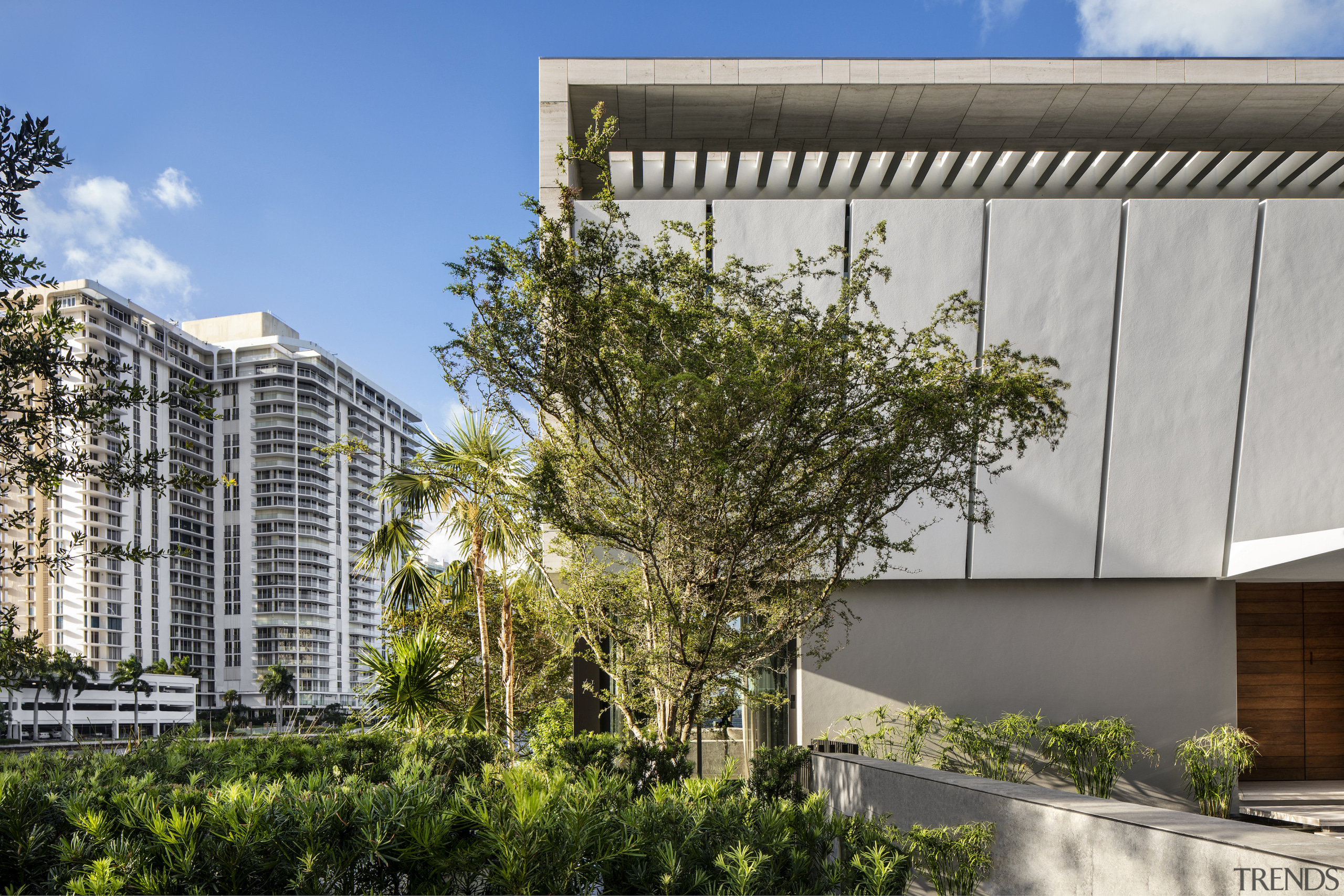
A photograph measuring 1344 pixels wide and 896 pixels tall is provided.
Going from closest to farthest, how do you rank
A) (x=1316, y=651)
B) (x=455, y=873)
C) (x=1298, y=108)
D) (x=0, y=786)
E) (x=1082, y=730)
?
(x=455, y=873), (x=0, y=786), (x=1082, y=730), (x=1298, y=108), (x=1316, y=651)

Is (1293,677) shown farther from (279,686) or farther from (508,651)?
(279,686)

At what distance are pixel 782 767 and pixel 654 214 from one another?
700 cm

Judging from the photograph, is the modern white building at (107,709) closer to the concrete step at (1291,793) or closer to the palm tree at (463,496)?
the palm tree at (463,496)

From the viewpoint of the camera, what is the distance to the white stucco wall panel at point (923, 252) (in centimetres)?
1148

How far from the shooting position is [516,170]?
321 inches

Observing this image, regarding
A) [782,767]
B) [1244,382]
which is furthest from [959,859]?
[1244,382]

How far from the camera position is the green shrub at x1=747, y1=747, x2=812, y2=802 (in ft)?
24.8

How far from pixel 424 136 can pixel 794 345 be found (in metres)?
9.94

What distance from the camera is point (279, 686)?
90.7 metres

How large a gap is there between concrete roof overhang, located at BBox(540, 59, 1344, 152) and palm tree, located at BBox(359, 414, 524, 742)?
4927 millimetres

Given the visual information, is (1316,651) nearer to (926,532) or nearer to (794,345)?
(926,532)

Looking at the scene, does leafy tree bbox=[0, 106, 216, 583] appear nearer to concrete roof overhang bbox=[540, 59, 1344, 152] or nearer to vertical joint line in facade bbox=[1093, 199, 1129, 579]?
concrete roof overhang bbox=[540, 59, 1344, 152]

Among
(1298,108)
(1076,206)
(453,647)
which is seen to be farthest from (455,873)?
(1298,108)

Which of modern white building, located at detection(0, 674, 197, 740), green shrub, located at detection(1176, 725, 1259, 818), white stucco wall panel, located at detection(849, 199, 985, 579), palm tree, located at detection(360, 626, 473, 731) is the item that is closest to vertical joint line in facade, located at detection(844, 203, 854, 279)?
white stucco wall panel, located at detection(849, 199, 985, 579)
